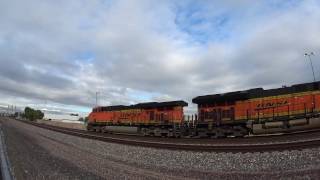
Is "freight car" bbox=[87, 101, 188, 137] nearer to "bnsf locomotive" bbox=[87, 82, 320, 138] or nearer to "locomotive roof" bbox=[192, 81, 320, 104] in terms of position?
"bnsf locomotive" bbox=[87, 82, 320, 138]

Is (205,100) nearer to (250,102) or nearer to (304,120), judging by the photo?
Answer: (250,102)

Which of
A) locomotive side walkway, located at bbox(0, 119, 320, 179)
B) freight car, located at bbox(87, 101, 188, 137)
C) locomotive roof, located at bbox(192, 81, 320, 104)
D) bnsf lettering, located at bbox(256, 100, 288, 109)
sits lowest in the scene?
locomotive side walkway, located at bbox(0, 119, 320, 179)

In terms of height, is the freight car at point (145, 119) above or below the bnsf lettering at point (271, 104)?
below

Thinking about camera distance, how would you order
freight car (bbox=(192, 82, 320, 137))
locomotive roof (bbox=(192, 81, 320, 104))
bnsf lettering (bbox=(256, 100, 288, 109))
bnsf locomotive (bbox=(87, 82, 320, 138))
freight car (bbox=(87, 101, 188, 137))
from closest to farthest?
freight car (bbox=(192, 82, 320, 137))
bnsf locomotive (bbox=(87, 82, 320, 138))
locomotive roof (bbox=(192, 81, 320, 104))
bnsf lettering (bbox=(256, 100, 288, 109))
freight car (bbox=(87, 101, 188, 137))

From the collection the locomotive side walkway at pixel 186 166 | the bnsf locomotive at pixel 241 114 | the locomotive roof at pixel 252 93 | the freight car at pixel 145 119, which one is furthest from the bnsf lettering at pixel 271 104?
the locomotive side walkway at pixel 186 166

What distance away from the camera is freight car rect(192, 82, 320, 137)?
22469mm

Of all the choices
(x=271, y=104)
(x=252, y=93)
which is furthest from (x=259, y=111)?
(x=252, y=93)

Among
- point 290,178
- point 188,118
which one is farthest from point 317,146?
point 188,118

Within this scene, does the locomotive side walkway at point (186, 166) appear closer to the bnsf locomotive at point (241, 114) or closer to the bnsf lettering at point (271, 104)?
the bnsf locomotive at point (241, 114)

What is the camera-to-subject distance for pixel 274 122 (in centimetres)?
2305

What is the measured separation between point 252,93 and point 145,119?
14.2 meters

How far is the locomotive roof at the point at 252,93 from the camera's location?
23.3 meters

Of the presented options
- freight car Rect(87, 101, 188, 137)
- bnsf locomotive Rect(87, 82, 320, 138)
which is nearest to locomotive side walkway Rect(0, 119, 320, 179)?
bnsf locomotive Rect(87, 82, 320, 138)

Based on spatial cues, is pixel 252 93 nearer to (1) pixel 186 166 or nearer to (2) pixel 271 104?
(2) pixel 271 104
